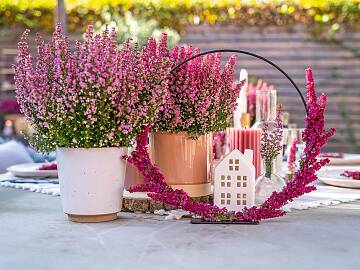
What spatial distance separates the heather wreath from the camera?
150 cm

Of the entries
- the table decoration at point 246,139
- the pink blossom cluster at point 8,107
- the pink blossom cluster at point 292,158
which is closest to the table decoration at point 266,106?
the table decoration at point 246,139

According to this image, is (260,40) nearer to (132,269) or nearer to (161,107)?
(161,107)

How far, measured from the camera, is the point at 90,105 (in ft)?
4.93

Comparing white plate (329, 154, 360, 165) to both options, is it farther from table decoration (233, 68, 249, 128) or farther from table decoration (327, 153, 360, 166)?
table decoration (233, 68, 249, 128)

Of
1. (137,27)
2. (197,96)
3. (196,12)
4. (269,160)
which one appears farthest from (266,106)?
(196,12)

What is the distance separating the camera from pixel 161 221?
5.31 ft

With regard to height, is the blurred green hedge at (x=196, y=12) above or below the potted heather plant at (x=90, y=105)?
above

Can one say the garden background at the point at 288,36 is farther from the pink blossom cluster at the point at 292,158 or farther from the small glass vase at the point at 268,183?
the small glass vase at the point at 268,183

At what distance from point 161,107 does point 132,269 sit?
0.51 metres

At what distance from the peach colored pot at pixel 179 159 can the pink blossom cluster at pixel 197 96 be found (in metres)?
0.02

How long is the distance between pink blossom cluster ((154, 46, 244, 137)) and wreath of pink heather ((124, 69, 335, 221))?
13 cm

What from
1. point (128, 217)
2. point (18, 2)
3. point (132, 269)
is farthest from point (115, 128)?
point (18, 2)

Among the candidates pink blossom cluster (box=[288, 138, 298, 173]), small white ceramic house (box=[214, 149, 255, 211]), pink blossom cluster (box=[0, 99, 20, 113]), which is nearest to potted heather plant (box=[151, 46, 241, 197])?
small white ceramic house (box=[214, 149, 255, 211])

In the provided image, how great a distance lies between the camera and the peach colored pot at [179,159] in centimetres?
174
